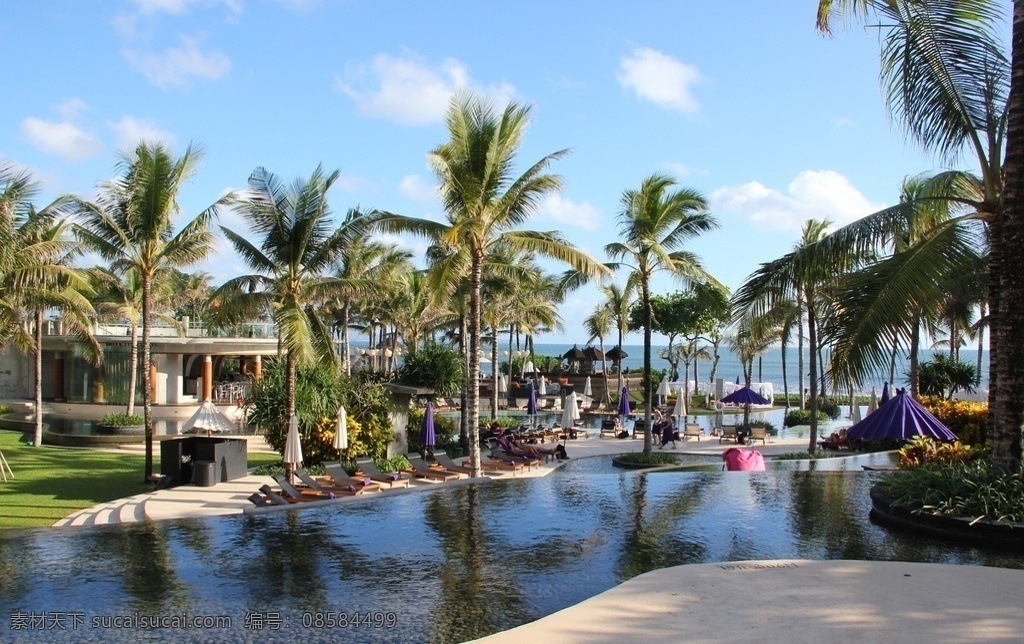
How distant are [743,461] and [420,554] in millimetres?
9962

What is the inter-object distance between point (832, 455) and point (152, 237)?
1868 centimetres

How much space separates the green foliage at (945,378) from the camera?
102 ft

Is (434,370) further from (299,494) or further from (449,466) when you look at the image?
(299,494)

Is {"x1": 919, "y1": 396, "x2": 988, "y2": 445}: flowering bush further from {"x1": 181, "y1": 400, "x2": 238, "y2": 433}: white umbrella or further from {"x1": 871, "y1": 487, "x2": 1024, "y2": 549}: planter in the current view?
{"x1": 181, "y1": 400, "x2": 238, "y2": 433}: white umbrella

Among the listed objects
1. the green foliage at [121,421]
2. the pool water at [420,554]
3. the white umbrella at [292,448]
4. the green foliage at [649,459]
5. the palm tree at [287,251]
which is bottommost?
the green foliage at [649,459]

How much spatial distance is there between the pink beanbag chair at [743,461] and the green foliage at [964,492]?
19.1 ft

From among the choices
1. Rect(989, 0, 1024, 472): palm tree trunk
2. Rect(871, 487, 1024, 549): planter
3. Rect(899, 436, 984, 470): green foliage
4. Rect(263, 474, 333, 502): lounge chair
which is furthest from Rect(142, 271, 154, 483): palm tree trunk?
Rect(989, 0, 1024, 472): palm tree trunk

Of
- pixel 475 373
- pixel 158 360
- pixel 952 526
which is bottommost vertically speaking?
pixel 952 526

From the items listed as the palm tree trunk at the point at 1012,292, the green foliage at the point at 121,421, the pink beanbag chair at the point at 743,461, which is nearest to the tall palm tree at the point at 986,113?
the palm tree trunk at the point at 1012,292

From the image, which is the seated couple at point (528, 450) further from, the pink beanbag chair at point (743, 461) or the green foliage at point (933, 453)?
the green foliage at point (933, 453)

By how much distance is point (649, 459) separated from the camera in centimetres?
2273

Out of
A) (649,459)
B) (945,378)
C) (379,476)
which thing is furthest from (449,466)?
(945,378)

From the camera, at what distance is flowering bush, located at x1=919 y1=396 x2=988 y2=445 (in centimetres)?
2034

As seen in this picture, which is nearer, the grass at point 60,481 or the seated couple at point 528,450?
the grass at point 60,481
